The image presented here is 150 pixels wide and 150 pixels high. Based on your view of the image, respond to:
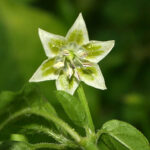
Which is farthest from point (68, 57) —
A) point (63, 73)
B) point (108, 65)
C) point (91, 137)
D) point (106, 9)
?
point (106, 9)

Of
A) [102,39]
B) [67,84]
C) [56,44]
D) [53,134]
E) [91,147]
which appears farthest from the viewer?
Answer: [102,39]

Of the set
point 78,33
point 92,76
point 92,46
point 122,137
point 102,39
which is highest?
point 78,33

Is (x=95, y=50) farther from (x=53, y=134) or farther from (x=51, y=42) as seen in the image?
(x=53, y=134)

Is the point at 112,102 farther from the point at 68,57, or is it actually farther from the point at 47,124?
the point at 47,124

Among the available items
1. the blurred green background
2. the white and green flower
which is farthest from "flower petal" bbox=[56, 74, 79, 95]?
the blurred green background

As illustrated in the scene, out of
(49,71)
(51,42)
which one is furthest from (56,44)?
(49,71)

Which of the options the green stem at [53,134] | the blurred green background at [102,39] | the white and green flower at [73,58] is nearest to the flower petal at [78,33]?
the white and green flower at [73,58]

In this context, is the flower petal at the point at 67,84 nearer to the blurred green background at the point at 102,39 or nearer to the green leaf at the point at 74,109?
the green leaf at the point at 74,109

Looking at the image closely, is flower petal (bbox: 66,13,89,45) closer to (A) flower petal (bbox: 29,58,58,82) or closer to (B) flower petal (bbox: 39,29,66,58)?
(B) flower petal (bbox: 39,29,66,58)
